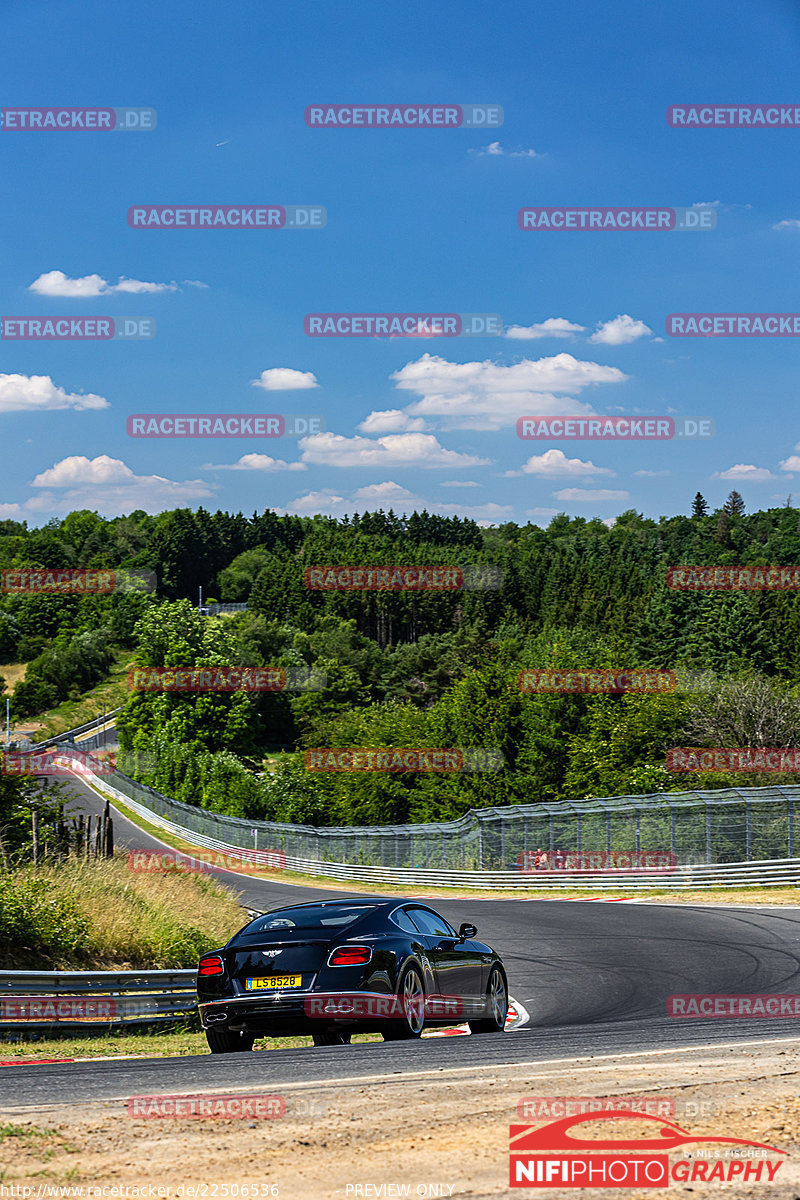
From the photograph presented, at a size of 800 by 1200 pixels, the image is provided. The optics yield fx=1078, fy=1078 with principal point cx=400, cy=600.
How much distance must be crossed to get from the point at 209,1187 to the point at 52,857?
14.3m

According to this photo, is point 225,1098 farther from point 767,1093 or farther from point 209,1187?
point 767,1093

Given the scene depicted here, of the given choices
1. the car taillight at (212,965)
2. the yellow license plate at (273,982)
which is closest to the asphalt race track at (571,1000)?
the yellow license plate at (273,982)

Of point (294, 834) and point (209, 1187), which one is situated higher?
point (209, 1187)

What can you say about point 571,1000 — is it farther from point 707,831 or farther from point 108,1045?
point 707,831

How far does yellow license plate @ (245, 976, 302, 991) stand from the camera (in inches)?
340

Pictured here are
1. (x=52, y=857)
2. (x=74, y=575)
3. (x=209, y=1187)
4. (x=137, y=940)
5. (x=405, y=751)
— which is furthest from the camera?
(x=74, y=575)

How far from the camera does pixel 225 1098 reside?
593cm

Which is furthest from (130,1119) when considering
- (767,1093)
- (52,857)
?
(52,857)

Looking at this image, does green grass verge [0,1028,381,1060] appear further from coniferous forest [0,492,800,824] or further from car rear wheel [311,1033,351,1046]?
coniferous forest [0,492,800,824]

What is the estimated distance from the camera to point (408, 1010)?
901 centimetres

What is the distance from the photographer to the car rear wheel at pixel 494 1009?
10.4m

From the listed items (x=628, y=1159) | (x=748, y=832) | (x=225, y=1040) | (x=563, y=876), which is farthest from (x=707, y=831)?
(x=628, y=1159)

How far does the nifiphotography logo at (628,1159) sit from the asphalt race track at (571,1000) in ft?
6.62

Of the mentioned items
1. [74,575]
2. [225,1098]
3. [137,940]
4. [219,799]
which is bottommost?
[219,799]
